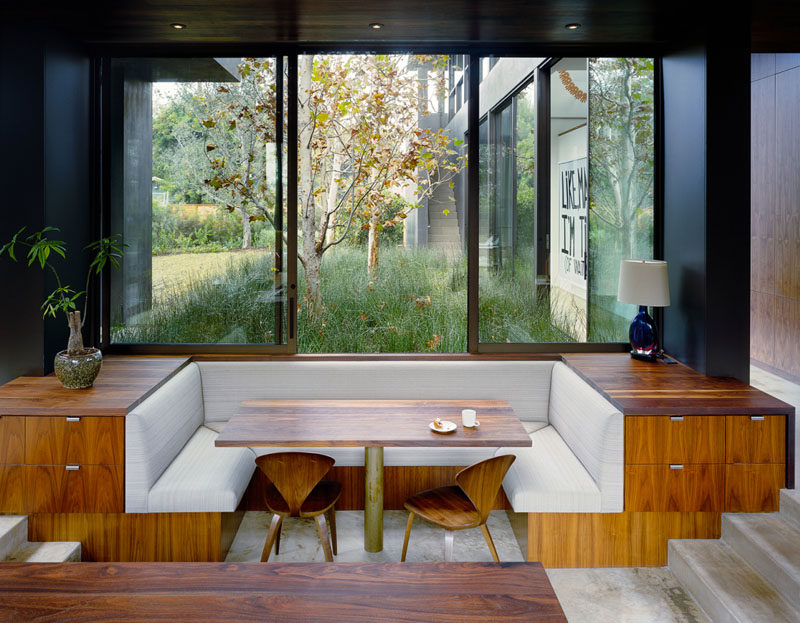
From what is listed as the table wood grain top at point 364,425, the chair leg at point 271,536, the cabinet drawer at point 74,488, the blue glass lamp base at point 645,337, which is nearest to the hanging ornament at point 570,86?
the blue glass lamp base at point 645,337

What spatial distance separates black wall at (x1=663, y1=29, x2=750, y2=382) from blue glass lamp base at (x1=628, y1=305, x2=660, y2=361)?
25cm

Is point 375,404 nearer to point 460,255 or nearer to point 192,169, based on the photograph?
point 460,255

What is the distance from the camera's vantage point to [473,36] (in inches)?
164

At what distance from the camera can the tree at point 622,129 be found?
4.43 meters

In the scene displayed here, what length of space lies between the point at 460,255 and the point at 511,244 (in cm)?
35

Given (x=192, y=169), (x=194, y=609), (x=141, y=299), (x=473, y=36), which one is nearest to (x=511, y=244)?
(x=473, y=36)

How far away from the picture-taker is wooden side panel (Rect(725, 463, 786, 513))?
3.23 metres

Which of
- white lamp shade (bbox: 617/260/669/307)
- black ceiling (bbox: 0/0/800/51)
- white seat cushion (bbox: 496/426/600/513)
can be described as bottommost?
white seat cushion (bbox: 496/426/600/513)

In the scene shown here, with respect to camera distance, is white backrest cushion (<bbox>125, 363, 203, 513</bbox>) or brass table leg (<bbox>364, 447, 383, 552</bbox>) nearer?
white backrest cushion (<bbox>125, 363, 203, 513</bbox>)

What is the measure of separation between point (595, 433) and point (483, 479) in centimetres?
69

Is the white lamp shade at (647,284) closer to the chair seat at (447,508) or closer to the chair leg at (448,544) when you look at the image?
the chair seat at (447,508)

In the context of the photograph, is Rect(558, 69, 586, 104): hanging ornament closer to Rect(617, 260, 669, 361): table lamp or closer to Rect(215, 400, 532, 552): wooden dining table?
Rect(617, 260, 669, 361): table lamp

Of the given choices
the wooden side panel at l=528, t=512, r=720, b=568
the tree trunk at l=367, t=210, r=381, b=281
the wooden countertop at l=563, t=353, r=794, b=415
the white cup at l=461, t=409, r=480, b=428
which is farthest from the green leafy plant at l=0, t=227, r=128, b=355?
the wooden countertop at l=563, t=353, r=794, b=415

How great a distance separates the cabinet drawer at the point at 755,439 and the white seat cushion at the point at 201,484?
7.61ft
